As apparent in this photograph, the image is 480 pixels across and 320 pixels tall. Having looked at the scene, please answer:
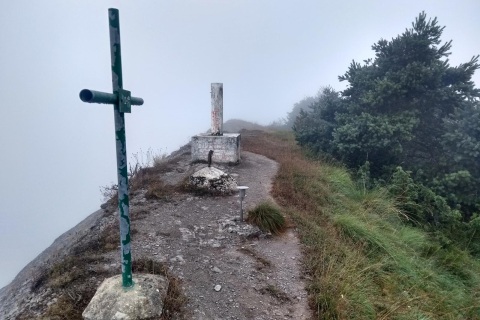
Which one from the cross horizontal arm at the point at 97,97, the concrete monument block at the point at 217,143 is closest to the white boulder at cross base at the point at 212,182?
the concrete monument block at the point at 217,143

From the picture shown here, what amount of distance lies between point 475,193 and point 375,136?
317 cm

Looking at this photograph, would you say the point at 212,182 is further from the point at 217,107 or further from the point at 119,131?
→ the point at 119,131

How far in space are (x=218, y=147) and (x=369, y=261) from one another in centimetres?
593

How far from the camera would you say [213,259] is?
4.55 metres

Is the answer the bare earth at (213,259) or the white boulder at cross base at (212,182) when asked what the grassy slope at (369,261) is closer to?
the bare earth at (213,259)

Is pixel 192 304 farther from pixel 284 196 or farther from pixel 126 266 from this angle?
pixel 284 196

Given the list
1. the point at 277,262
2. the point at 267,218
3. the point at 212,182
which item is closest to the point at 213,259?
the point at 277,262

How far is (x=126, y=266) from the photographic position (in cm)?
303

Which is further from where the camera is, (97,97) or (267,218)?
(267,218)

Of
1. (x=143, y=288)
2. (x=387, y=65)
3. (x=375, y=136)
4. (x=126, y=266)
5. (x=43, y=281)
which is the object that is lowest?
(x=43, y=281)

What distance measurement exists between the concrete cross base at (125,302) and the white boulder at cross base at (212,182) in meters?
3.88

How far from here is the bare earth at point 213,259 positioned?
3.63 metres

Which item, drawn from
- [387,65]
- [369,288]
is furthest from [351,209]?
[387,65]

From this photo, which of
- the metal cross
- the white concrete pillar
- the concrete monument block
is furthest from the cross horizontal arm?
the white concrete pillar
